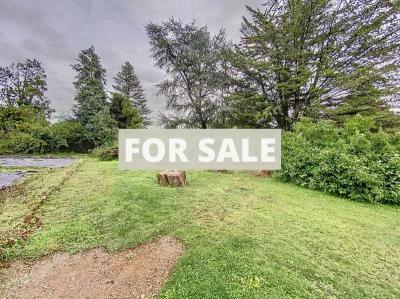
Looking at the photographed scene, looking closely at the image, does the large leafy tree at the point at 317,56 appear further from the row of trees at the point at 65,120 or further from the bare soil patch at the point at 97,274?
the row of trees at the point at 65,120

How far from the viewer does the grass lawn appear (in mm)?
2113

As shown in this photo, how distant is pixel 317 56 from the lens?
10.4 meters

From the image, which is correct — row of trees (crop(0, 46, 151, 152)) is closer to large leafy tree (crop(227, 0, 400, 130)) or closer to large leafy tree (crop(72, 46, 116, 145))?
large leafy tree (crop(72, 46, 116, 145))

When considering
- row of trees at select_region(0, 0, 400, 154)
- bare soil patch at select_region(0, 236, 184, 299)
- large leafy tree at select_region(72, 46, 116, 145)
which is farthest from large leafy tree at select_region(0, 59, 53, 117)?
bare soil patch at select_region(0, 236, 184, 299)

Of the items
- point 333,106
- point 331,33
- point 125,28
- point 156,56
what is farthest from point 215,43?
point 333,106

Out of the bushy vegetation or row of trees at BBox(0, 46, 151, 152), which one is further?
row of trees at BBox(0, 46, 151, 152)

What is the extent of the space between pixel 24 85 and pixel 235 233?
21.5 meters

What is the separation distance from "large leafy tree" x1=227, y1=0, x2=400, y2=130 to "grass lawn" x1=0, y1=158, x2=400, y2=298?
271 inches

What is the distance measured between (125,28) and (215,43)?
5.29 meters

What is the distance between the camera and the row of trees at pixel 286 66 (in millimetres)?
9461

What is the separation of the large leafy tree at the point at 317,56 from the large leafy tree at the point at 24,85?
1592 centimetres

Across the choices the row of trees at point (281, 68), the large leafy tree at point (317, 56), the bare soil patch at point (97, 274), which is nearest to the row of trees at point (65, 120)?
the row of trees at point (281, 68)

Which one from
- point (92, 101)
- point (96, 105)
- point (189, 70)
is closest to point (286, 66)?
point (189, 70)

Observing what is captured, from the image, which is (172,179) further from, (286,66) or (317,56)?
(317,56)
